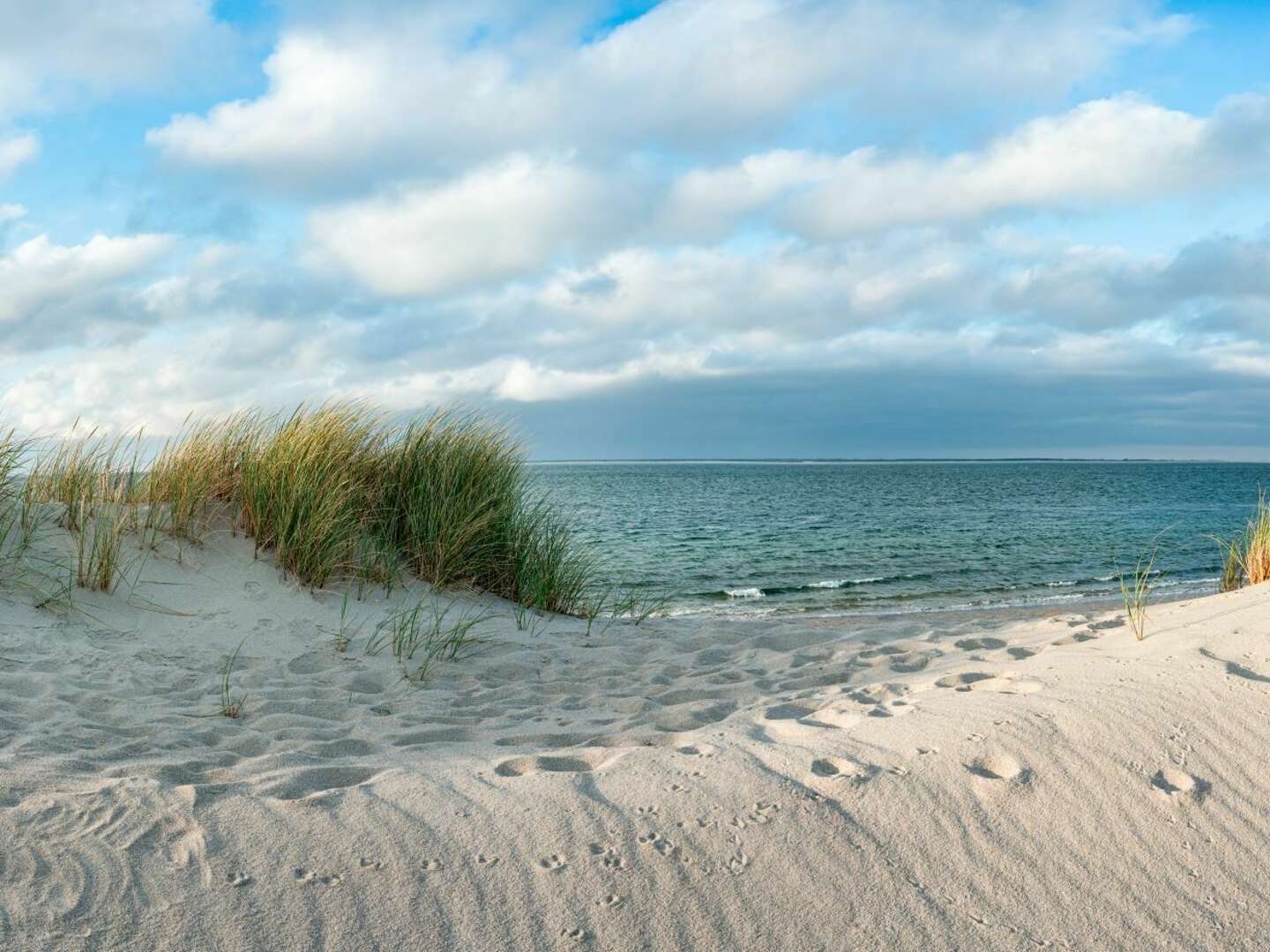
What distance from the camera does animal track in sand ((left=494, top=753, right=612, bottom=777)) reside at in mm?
3609

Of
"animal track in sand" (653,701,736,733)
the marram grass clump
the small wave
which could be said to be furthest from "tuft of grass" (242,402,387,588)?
the small wave

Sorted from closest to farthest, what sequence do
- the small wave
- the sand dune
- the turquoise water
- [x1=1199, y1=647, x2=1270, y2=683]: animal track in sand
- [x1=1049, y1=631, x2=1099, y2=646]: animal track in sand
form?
the sand dune, [x1=1199, y1=647, x2=1270, y2=683]: animal track in sand, [x1=1049, y1=631, x2=1099, y2=646]: animal track in sand, the turquoise water, the small wave

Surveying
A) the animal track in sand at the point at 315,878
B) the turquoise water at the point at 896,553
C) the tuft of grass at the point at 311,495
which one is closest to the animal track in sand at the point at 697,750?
the animal track in sand at the point at 315,878

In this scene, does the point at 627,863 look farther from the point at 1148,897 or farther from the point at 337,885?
the point at 1148,897

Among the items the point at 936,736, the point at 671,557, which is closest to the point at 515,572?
the point at 936,736

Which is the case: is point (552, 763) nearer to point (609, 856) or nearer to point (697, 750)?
point (697, 750)

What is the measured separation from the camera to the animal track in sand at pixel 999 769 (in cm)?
340

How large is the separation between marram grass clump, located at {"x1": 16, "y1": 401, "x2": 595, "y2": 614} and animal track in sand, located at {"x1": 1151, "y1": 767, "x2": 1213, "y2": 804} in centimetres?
549

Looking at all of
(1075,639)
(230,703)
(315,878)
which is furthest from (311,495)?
(1075,639)

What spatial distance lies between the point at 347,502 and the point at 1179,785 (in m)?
6.62

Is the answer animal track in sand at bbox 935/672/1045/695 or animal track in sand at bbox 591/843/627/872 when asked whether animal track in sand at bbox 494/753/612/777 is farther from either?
animal track in sand at bbox 935/672/1045/695

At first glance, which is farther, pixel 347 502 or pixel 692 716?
pixel 347 502

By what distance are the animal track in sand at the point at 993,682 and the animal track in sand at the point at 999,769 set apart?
0.90 m

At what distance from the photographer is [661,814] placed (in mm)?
3145
